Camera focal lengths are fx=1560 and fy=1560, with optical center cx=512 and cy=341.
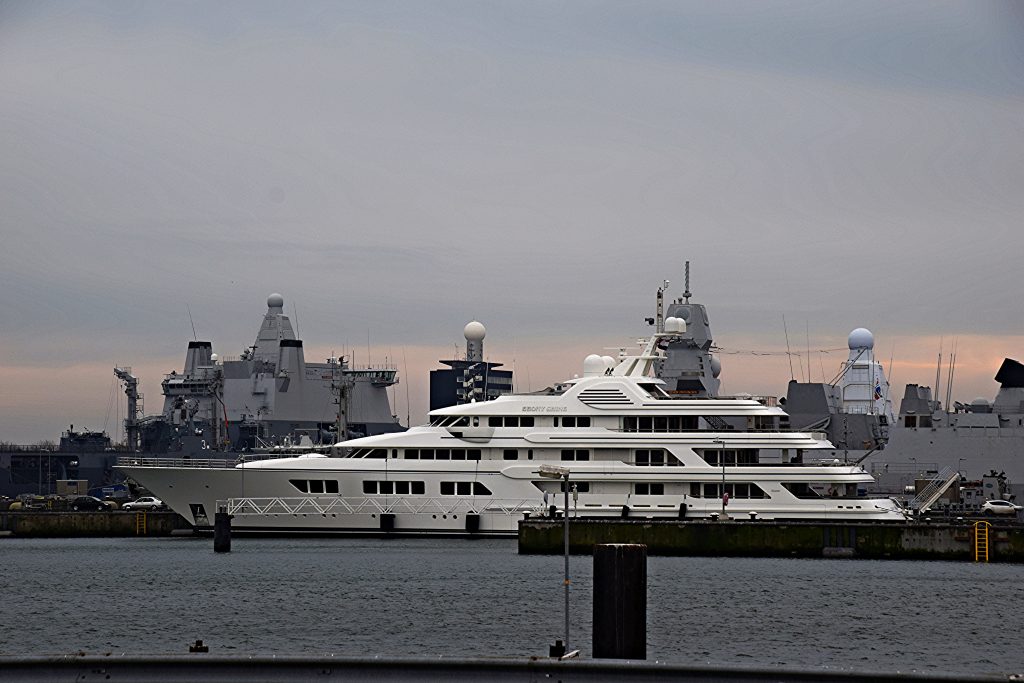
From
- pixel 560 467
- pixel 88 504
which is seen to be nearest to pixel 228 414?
pixel 88 504

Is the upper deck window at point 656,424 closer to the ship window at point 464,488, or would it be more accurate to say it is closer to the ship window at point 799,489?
the ship window at point 799,489

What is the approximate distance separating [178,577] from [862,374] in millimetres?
103350

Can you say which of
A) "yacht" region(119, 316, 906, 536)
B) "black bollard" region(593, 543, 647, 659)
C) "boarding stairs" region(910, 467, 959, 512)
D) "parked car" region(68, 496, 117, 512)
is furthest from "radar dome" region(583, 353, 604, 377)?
"black bollard" region(593, 543, 647, 659)

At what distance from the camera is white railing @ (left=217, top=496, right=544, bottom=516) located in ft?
198

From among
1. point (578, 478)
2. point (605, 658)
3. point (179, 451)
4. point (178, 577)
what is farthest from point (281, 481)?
point (179, 451)

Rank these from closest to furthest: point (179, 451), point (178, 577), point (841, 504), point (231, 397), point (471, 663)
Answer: point (471, 663) → point (178, 577) → point (841, 504) → point (179, 451) → point (231, 397)

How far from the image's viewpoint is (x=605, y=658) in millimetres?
20422

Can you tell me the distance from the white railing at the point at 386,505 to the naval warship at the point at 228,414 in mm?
44242

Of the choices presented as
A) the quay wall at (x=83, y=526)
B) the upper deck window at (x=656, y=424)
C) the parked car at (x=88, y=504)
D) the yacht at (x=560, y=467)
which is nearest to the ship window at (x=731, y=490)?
the yacht at (x=560, y=467)

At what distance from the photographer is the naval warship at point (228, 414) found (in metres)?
110

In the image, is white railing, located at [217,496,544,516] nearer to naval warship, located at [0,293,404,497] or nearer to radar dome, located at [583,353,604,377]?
radar dome, located at [583,353,604,377]

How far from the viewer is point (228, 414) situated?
410 ft

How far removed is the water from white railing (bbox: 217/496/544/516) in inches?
220

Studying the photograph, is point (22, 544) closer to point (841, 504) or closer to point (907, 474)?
point (841, 504)
